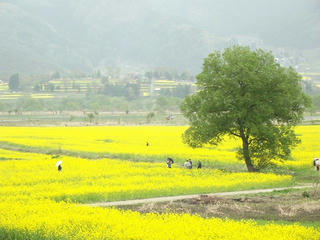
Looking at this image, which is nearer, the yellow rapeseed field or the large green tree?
the yellow rapeseed field

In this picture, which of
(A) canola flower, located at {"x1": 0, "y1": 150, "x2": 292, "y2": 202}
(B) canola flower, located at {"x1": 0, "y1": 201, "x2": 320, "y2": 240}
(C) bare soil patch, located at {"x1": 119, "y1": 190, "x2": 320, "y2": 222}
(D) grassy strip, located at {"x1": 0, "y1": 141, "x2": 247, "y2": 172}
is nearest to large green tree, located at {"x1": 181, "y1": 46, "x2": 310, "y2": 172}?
(D) grassy strip, located at {"x1": 0, "y1": 141, "x2": 247, "y2": 172}

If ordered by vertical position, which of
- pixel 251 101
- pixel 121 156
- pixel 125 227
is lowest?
pixel 121 156

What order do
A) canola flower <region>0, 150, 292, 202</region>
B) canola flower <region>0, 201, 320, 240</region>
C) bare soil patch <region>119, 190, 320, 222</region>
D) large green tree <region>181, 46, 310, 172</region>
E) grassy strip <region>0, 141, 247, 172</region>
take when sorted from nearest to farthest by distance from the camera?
canola flower <region>0, 201, 320, 240</region>, bare soil patch <region>119, 190, 320, 222</region>, canola flower <region>0, 150, 292, 202</region>, large green tree <region>181, 46, 310, 172</region>, grassy strip <region>0, 141, 247, 172</region>

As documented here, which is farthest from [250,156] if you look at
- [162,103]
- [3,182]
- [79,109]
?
[79,109]

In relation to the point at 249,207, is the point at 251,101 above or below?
above

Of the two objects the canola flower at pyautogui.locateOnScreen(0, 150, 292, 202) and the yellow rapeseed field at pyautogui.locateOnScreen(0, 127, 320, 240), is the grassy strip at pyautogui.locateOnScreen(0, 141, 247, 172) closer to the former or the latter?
the yellow rapeseed field at pyautogui.locateOnScreen(0, 127, 320, 240)

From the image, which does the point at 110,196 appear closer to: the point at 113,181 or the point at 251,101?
the point at 113,181

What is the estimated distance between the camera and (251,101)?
38.6m

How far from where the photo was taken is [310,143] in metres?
61.7

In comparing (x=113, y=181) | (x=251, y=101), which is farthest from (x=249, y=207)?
(x=251, y=101)

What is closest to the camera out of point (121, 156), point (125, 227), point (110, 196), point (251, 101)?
point (125, 227)

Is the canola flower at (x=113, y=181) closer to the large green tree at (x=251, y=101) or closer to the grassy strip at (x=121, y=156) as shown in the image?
the large green tree at (x=251, y=101)

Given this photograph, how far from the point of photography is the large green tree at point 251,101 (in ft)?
126

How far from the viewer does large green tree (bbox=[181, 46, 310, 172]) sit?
38.4m
